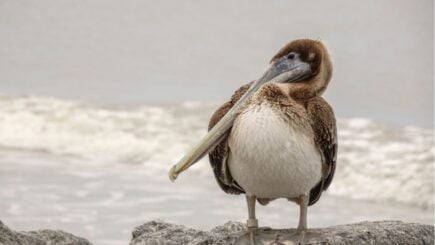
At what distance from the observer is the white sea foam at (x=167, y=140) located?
6332mm

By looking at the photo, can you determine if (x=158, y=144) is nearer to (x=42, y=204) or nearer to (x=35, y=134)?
(x=35, y=134)

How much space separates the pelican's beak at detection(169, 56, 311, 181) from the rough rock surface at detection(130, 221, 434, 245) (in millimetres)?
323

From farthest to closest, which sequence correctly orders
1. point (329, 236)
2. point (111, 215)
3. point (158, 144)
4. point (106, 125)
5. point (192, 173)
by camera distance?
point (106, 125) < point (158, 144) < point (192, 173) < point (111, 215) < point (329, 236)

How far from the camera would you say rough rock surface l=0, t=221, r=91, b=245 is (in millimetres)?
2721

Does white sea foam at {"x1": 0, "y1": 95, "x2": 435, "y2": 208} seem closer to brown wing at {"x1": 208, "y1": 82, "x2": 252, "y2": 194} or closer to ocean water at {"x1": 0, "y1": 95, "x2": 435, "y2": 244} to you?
ocean water at {"x1": 0, "y1": 95, "x2": 435, "y2": 244}

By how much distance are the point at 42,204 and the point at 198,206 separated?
1.00 metres

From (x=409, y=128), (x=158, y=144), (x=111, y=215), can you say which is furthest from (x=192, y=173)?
(x=409, y=128)

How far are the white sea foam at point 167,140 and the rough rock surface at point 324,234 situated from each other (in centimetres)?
328

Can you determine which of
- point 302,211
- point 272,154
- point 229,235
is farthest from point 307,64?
point 229,235

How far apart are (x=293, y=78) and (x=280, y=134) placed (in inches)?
9.4

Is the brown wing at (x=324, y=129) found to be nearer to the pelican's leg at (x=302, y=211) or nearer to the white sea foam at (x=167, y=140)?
the pelican's leg at (x=302, y=211)

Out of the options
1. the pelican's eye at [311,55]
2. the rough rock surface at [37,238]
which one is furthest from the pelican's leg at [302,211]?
the rough rock surface at [37,238]

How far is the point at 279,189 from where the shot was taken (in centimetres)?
247

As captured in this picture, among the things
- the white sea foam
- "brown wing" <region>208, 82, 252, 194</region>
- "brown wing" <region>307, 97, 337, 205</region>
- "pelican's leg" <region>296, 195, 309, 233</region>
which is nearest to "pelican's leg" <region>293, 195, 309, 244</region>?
"pelican's leg" <region>296, 195, 309, 233</region>
